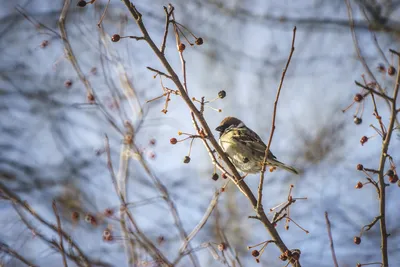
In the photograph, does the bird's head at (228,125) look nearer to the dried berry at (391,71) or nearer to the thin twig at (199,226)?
the thin twig at (199,226)

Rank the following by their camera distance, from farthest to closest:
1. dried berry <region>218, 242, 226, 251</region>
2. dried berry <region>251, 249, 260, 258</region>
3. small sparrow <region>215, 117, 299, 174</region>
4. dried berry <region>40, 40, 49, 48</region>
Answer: small sparrow <region>215, 117, 299, 174</region>, dried berry <region>40, 40, 49, 48</region>, dried berry <region>251, 249, 260, 258</region>, dried berry <region>218, 242, 226, 251</region>

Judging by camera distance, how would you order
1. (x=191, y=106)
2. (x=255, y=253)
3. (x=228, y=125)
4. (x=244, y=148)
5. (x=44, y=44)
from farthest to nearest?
1. (x=228, y=125)
2. (x=244, y=148)
3. (x=44, y=44)
4. (x=255, y=253)
5. (x=191, y=106)

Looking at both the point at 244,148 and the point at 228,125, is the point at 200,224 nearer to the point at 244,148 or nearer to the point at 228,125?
the point at 244,148

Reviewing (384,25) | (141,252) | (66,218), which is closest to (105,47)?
(141,252)

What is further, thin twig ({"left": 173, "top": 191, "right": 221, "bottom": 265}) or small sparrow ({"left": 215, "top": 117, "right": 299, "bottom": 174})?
small sparrow ({"left": 215, "top": 117, "right": 299, "bottom": 174})

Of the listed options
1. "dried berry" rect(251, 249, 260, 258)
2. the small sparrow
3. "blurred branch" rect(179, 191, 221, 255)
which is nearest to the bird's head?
the small sparrow

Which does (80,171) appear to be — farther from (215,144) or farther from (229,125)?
(215,144)

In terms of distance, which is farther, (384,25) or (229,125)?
(384,25)

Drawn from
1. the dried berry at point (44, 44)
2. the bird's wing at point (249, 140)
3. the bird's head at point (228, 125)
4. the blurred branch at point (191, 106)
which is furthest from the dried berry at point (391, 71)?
the dried berry at point (44, 44)

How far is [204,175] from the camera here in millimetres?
7547

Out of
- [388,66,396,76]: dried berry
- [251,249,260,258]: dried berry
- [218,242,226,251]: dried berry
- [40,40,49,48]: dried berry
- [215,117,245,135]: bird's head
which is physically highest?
[215,117,245,135]: bird's head

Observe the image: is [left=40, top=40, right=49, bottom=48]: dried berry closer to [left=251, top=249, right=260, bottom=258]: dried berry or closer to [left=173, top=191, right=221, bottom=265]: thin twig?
[left=173, top=191, right=221, bottom=265]: thin twig

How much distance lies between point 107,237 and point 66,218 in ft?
10.8

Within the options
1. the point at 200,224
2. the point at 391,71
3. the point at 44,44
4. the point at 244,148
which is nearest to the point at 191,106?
the point at 200,224
